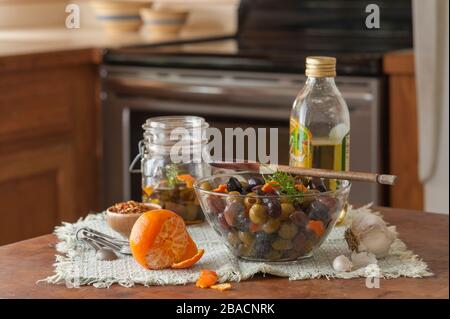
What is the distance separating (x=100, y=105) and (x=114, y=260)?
1834 mm

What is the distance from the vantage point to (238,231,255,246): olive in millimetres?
1272

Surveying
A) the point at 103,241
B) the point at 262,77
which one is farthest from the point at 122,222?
the point at 262,77

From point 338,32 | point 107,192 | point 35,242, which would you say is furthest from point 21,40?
point 35,242

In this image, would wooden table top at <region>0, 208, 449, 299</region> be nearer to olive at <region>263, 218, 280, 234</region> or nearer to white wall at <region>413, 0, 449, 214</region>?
olive at <region>263, 218, 280, 234</region>

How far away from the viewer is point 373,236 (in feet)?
4.37

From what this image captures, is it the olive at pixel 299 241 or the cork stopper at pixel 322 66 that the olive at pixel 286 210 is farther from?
the cork stopper at pixel 322 66

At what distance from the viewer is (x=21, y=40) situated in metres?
3.25

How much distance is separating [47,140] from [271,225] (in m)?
1.81

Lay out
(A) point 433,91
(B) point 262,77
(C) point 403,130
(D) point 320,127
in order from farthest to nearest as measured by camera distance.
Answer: (B) point 262,77, (C) point 403,130, (A) point 433,91, (D) point 320,127

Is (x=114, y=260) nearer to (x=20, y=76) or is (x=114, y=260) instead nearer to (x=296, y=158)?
(x=296, y=158)

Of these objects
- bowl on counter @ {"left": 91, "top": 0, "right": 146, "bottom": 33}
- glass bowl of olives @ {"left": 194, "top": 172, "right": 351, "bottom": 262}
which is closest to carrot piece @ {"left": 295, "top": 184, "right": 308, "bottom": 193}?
glass bowl of olives @ {"left": 194, "top": 172, "right": 351, "bottom": 262}

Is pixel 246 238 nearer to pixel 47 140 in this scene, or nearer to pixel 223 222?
pixel 223 222

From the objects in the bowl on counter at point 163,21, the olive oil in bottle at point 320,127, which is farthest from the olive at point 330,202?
the bowl on counter at point 163,21
